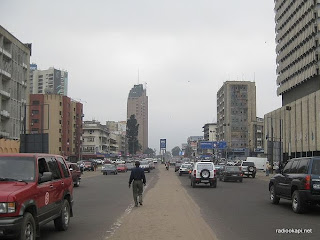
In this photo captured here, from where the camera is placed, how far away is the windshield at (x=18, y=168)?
8662mm

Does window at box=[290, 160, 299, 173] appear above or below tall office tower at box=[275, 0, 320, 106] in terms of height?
below

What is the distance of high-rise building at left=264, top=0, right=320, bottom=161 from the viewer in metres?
80.0

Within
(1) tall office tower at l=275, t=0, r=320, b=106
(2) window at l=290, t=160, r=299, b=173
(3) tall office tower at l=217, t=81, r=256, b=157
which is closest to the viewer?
(2) window at l=290, t=160, r=299, b=173

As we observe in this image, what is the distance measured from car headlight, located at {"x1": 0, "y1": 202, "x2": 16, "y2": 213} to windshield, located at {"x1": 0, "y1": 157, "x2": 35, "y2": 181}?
3.68ft

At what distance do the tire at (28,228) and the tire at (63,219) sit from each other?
7.36 feet

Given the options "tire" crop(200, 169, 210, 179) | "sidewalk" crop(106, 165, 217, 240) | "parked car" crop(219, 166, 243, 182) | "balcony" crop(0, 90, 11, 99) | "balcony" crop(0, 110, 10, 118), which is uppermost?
"balcony" crop(0, 90, 11, 99)

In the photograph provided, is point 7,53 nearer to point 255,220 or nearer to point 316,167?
point 316,167

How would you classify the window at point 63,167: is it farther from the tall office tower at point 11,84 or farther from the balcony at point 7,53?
the balcony at point 7,53

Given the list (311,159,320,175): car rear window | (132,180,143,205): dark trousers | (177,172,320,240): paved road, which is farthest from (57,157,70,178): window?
(311,159,320,175): car rear window

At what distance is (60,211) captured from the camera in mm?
10438

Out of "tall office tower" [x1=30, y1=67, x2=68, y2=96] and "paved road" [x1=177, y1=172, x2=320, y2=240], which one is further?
"tall office tower" [x1=30, y1=67, x2=68, y2=96]

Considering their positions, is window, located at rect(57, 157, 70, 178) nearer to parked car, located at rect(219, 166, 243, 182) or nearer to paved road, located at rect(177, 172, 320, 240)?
paved road, located at rect(177, 172, 320, 240)

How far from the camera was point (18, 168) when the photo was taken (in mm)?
8812

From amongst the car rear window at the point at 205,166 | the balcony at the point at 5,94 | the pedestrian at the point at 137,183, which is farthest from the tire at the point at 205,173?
the balcony at the point at 5,94
